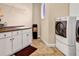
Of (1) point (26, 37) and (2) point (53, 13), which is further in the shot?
(2) point (53, 13)

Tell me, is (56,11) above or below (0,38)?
above

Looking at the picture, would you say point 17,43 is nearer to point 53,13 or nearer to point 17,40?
point 17,40

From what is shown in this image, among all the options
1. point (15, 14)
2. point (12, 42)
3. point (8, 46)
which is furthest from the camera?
point (15, 14)

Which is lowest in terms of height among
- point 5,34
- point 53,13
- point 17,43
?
point 17,43

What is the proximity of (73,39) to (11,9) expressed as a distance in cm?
235

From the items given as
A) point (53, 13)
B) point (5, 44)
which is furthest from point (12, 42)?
point (53, 13)

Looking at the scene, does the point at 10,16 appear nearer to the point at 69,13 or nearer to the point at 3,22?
the point at 3,22

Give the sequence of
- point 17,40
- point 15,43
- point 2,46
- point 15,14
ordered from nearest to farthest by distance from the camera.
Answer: point 2,46 → point 15,43 → point 17,40 → point 15,14

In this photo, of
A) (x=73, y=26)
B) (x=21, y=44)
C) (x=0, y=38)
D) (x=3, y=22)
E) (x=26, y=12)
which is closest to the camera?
(x=0, y=38)

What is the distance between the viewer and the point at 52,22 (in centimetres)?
404

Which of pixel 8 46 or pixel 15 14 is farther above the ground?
pixel 15 14

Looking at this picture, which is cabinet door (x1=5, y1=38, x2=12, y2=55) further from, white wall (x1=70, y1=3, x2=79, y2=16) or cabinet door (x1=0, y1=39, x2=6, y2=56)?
white wall (x1=70, y1=3, x2=79, y2=16)

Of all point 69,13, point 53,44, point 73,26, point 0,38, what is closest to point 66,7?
point 69,13

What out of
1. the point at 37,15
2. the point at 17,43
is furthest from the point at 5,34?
the point at 37,15
